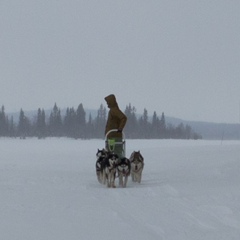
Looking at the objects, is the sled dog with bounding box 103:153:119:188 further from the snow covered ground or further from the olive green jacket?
the olive green jacket

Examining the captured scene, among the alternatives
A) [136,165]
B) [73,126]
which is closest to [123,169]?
[136,165]

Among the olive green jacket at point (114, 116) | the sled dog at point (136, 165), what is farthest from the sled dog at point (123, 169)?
the olive green jacket at point (114, 116)

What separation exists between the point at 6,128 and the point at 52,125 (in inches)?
352

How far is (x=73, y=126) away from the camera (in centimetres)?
8356

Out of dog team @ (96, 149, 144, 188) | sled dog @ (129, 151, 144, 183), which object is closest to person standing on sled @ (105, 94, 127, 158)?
sled dog @ (129, 151, 144, 183)

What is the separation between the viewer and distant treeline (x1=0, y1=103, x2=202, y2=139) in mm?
82938

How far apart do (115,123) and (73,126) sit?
71.4 metres

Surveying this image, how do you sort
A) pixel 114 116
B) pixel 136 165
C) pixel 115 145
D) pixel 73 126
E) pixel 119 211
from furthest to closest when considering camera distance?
pixel 73 126 < pixel 114 116 < pixel 115 145 < pixel 136 165 < pixel 119 211

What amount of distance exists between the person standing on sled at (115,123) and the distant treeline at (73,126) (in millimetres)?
68599

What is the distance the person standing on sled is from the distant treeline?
68599 mm

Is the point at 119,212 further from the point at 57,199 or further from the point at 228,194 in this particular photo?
the point at 228,194

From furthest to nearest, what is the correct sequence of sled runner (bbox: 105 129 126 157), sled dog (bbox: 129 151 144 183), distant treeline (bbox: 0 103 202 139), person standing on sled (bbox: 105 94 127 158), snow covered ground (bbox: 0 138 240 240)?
distant treeline (bbox: 0 103 202 139) < person standing on sled (bbox: 105 94 127 158) < sled runner (bbox: 105 129 126 157) < sled dog (bbox: 129 151 144 183) < snow covered ground (bbox: 0 138 240 240)

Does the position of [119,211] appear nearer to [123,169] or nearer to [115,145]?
[123,169]

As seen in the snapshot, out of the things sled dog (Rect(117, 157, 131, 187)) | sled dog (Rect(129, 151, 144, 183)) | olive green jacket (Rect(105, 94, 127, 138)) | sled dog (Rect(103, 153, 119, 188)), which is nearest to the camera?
sled dog (Rect(103, 153, 119, 188))
